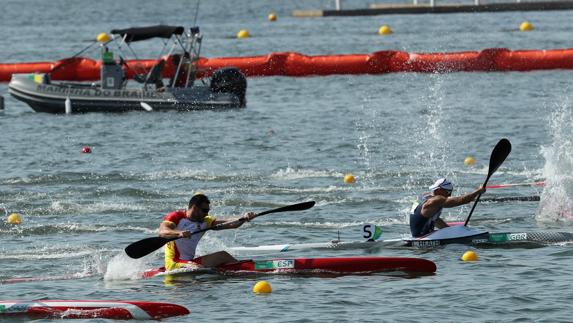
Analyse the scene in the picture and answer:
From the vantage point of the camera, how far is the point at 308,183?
88.3ft

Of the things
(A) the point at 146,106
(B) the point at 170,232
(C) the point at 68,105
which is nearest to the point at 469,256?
(B) the point at 170,232

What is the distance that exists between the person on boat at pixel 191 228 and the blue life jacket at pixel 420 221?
2971 mm

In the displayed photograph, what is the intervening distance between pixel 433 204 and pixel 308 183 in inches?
298

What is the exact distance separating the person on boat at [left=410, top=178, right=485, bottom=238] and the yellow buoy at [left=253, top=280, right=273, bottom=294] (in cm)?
336

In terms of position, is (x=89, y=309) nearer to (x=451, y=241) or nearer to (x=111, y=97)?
(x=451, y=241)

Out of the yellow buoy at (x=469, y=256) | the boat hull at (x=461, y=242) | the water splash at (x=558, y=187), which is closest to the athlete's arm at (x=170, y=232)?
the boat hull at (x=461, y=242)

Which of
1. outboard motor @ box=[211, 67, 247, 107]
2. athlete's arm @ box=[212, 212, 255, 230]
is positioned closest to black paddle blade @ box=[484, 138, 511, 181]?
athlete's arm @ box=[212, 212, 255, 230]

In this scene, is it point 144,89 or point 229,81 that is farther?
point 229,81

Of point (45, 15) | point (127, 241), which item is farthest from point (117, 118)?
point (45, 15)

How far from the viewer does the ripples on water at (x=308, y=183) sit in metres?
17.1

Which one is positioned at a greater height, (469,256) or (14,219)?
(14,219)

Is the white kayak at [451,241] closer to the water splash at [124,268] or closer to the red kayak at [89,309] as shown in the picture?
the water splash at [124,268]

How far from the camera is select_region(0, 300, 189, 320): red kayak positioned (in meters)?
15.9

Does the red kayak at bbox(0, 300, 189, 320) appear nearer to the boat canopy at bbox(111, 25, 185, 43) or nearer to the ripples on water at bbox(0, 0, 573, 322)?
the ripples on water at bbox(0, 0, 573, 322)
